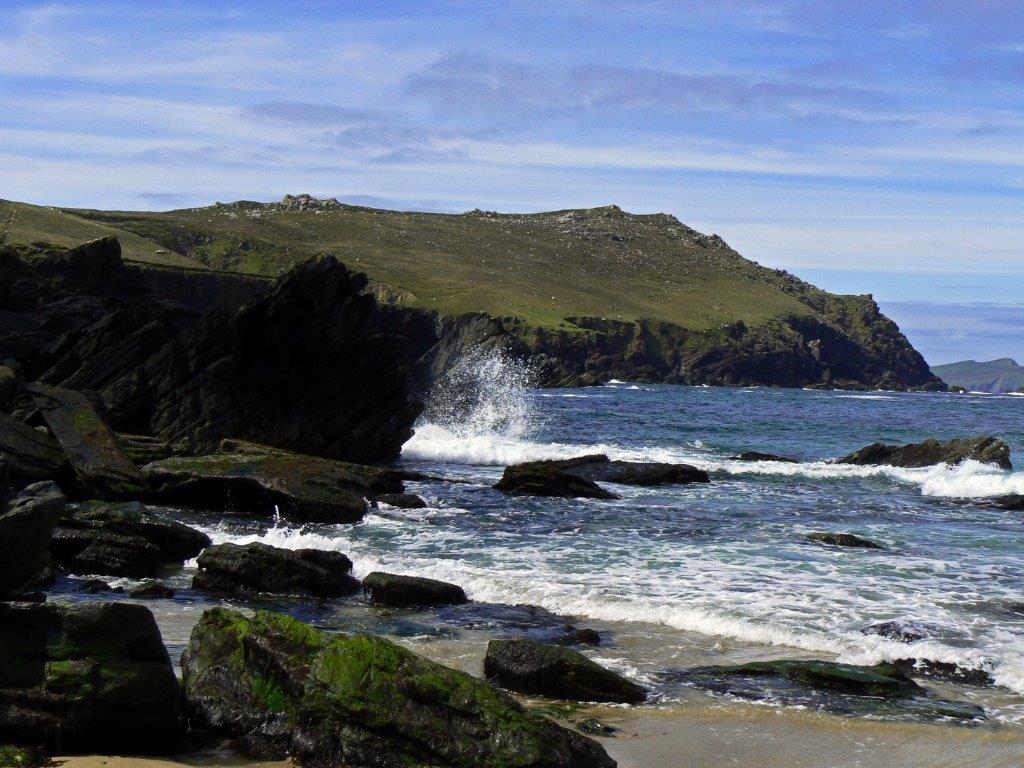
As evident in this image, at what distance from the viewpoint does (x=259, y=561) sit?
16.5 metres

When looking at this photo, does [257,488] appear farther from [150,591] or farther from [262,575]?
[150,591]

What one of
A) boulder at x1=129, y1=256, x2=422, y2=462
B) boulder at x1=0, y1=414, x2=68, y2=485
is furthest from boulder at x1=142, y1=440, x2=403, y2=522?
boulder at x1=129, y1=256, x2=422, y2=462

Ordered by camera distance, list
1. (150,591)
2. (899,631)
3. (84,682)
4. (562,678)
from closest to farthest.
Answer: (84,682) < (562,678) < (899,631) < (150,591)

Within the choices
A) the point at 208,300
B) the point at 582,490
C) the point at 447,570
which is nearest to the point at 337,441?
the point at 582,490

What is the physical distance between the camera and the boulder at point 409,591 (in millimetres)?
15875

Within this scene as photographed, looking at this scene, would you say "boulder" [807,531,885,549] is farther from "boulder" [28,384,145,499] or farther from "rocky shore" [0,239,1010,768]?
"boulder" [28,384,145,499]

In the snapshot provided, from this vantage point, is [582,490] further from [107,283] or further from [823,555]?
[107,283]

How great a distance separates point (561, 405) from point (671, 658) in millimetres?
72678

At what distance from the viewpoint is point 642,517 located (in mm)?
25906

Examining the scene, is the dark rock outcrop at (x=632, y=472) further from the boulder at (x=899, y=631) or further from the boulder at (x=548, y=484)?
the boulder at (x=899, y=631)

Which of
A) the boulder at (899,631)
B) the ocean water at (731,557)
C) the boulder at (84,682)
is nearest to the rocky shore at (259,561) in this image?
the boulder at (84,682)

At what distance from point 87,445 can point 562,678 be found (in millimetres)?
16790

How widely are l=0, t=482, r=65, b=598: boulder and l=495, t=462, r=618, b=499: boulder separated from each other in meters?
19.3

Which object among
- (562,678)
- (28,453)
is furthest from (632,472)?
(562,678)
